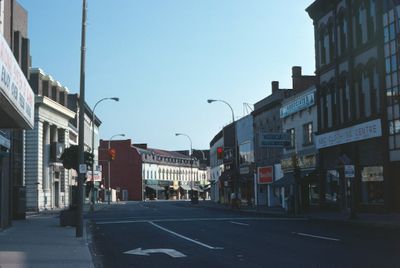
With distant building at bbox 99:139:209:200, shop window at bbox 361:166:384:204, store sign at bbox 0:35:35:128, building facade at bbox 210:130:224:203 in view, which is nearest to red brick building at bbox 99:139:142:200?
distant building at bbox 99:139:209:200

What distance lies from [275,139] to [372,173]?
1161 centimetres

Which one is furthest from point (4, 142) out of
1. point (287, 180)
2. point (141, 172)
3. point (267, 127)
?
point (141, 172)

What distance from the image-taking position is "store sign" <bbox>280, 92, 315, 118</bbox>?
149ft

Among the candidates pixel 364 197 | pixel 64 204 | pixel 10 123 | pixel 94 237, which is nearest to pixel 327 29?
pixel 364 197

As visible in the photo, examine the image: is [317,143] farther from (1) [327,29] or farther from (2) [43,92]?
(2) [43,92]

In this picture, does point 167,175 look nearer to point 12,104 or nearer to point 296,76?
point 296,76

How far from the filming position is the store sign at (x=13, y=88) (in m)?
12.7

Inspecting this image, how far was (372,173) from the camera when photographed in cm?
3625

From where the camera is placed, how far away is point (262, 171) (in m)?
54.6

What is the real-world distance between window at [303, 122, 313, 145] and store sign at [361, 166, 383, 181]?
925 cm

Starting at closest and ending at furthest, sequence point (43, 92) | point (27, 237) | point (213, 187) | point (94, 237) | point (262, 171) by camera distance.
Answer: point (27, 237) → point (94, 237) → point (262, 171) → point (43, 92) → point (213, 187)

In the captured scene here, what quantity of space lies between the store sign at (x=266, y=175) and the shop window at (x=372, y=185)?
16.3 metres

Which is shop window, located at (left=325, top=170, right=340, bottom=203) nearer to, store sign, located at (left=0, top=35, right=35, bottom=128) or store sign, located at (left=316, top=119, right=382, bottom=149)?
store sign, located at (left=316, top=119, right=382, bottom=149)

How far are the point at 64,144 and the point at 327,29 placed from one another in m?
35.7
